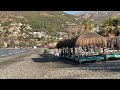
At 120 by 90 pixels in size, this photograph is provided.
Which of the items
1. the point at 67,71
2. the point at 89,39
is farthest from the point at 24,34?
the point at 67,71

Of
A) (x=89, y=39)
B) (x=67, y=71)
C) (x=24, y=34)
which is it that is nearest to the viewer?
(x=67, y=71)

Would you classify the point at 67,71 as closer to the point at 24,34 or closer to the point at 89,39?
the point at 89,39

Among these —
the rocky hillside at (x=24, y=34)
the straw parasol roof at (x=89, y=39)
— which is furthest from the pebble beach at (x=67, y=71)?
the rocky hillside at (x=24, y=34)

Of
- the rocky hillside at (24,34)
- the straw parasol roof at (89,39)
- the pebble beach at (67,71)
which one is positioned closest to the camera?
the pebble beach at (67,71)

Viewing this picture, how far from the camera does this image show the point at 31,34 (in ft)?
576

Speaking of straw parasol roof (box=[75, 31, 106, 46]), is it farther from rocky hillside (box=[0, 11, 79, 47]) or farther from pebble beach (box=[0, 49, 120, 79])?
rocky hillside (box=[0, 11, 79, 47])

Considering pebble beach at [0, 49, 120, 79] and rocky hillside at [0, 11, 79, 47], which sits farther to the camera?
rocky hillside at [0, 11, 79, 47]

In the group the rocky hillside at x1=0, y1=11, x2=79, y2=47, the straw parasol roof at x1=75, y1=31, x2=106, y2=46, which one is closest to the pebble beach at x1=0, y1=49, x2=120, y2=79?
the straw parasol roof at x1=75, y1=31, x2=106, y2=46

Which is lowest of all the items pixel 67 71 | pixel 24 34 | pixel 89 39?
pixel 67 71

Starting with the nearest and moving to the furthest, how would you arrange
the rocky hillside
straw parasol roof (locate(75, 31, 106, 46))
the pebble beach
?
the pebble beach → straw parasol roof (locate(75, 31, 106, 46)) → the rocky hillside

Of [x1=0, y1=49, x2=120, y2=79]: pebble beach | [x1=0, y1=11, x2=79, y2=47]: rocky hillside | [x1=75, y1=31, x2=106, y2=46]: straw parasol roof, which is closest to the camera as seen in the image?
[x1=0, y1=49, x2=120, y2=79]: pebble beach

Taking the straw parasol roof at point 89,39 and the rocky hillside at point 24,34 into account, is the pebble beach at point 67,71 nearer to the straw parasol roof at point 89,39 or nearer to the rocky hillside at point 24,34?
the straw parasol roof at point 89,39
